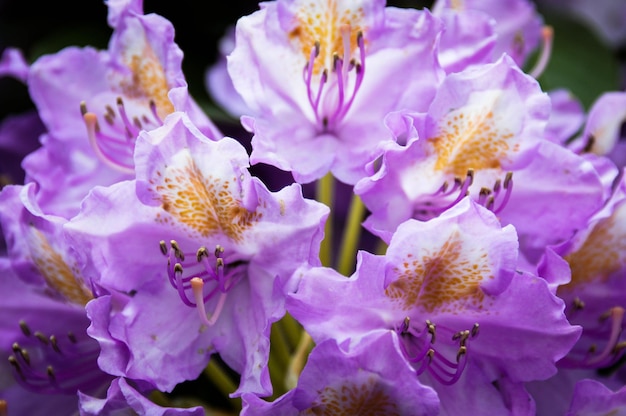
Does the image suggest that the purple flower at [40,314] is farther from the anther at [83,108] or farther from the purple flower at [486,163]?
the purple flower at [486,163]

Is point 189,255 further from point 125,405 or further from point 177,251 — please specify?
point 125,405

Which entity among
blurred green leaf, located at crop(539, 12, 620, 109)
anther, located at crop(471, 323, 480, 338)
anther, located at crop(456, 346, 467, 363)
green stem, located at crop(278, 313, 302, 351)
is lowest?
green stem, located at crop(278, 313, 302, 351)

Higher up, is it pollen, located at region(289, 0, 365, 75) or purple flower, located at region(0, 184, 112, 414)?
pollen, located at region(289, 0, 365, 75)

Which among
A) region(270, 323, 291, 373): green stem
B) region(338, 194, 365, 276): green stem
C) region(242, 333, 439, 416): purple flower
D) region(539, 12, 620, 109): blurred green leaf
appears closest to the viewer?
region(242, 333, 439, 416): purple flower

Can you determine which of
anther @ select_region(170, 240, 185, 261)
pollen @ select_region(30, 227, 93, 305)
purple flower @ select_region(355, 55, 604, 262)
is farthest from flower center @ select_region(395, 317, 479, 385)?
pollen @ select_region(30, 227, 93, 305)

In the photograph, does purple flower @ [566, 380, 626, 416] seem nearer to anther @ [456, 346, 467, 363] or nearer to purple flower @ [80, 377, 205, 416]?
anther @ [456, 346, 467, 363]

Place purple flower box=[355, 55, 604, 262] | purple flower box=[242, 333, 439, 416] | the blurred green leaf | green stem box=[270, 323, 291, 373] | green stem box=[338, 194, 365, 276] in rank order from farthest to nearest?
the blurred green leaf, green stem box=[338, 194, 365, 276], green stem box=[270, 323, 291, 373], purple flower box=[355, 55, 604, 262], purple flower box=[242, 333, 439, 416]

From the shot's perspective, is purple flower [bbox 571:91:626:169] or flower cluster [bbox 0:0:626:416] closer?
flower cluster [bbox 0:0:626:416]

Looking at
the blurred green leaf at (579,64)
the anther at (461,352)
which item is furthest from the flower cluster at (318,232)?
the blurred green leaf at (579,64)
